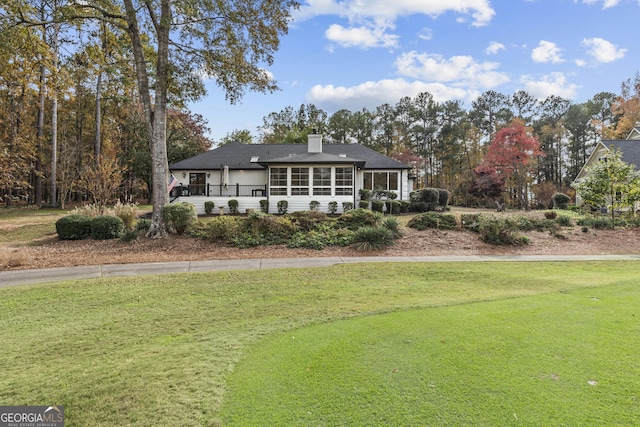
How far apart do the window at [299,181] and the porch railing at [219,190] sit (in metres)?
2.48

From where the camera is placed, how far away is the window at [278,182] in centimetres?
2109

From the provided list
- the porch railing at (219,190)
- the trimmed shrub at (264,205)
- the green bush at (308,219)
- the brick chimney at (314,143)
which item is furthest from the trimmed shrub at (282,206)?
the green bush at (308,219)

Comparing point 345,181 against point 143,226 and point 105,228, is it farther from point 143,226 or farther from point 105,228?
point 105,228

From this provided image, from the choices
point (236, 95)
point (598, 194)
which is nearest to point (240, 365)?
point (236, 95)

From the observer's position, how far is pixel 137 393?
8.25ft

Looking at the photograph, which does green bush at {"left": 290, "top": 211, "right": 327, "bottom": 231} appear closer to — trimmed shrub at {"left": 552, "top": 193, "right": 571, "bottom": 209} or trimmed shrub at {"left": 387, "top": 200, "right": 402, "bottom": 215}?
trimmed shrub at {"left": 387, "top": 200, "right": 402, "bottom": 215}

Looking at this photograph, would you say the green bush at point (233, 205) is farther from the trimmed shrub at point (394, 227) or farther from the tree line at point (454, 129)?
the tree line at point (454, 129)

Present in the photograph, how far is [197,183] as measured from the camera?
23.5 metres

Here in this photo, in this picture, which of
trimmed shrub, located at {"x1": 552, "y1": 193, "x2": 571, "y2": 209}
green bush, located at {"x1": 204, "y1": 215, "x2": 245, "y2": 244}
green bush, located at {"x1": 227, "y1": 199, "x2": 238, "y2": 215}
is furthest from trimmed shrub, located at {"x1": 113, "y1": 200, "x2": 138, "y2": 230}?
trimmed shrub, located at {"x1": 552, "y1": 193, "x2": 571, "y2": 209}

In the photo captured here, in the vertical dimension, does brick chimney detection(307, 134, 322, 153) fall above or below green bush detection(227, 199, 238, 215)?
above

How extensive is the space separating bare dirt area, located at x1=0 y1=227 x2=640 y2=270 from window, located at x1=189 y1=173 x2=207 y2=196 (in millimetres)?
11236

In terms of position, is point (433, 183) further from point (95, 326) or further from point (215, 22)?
point (95, 326)

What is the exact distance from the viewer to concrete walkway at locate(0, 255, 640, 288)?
287 inches

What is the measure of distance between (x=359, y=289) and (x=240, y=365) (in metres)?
3.45
